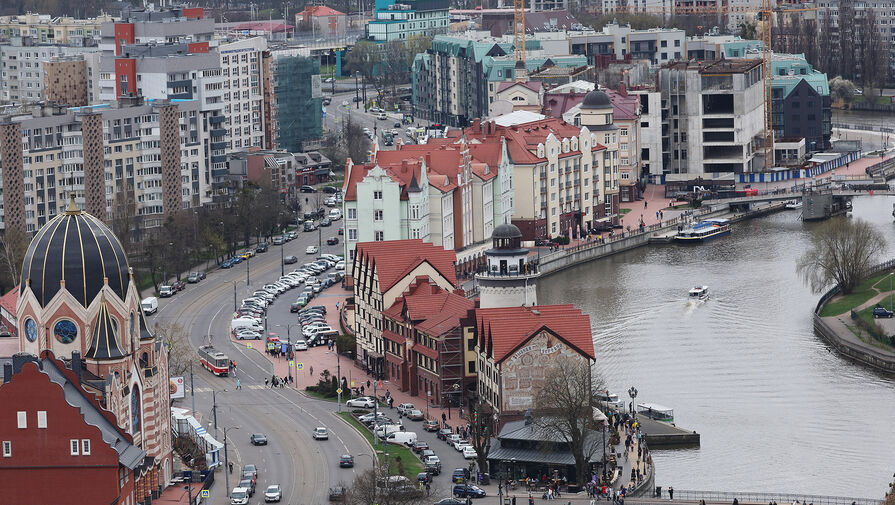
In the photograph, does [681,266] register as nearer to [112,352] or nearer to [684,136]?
[684,136]

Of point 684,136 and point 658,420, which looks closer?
point 658,420

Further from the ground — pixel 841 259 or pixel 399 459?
pixel 841 259

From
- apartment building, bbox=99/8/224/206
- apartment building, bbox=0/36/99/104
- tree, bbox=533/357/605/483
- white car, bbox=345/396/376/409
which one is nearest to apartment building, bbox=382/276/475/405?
white car, bbox=345/396/376/409

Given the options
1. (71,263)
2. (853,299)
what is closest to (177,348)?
(71,263)

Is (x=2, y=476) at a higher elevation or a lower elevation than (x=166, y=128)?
lower

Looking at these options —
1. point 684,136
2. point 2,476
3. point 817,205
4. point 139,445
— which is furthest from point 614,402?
point 684,136

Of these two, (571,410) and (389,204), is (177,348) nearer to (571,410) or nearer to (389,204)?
(389,204)
